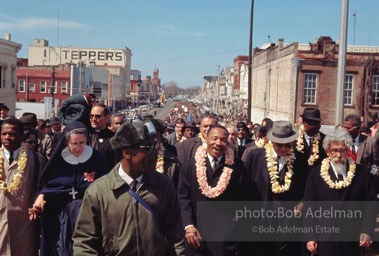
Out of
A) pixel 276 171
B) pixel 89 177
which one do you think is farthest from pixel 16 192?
pixel 276 171

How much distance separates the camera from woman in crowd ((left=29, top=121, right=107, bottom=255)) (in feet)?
19.4

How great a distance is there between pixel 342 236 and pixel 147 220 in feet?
9.53

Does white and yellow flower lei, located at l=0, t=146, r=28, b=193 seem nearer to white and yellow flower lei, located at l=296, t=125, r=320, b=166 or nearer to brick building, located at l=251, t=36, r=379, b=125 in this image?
white and yellow flower lei, located at l=296, t=125, r=320, b=166

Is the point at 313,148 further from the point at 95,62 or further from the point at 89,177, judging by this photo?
the point at 95,62

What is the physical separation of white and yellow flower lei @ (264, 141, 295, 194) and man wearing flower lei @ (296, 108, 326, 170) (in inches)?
13.2

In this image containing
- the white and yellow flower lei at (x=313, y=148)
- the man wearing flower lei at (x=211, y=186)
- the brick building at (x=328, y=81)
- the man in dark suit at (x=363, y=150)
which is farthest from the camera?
the brick building at (x=328, y=81)

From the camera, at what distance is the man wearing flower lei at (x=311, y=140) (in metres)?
6.80

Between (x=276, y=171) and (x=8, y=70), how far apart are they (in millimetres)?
38196

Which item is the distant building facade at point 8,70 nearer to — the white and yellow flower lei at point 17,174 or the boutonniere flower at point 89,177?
the white and yellow flower lei at point 17,174

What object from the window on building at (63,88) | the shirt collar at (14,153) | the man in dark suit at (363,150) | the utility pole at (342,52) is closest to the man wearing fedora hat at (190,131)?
the utility pole at (342,52)

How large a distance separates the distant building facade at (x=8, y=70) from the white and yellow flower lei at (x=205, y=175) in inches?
1418

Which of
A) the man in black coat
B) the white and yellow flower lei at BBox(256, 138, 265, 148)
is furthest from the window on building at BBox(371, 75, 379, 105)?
the man in black coat

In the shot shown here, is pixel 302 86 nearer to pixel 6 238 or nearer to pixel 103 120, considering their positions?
pixel 103 120

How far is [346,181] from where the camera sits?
589 centimetres
